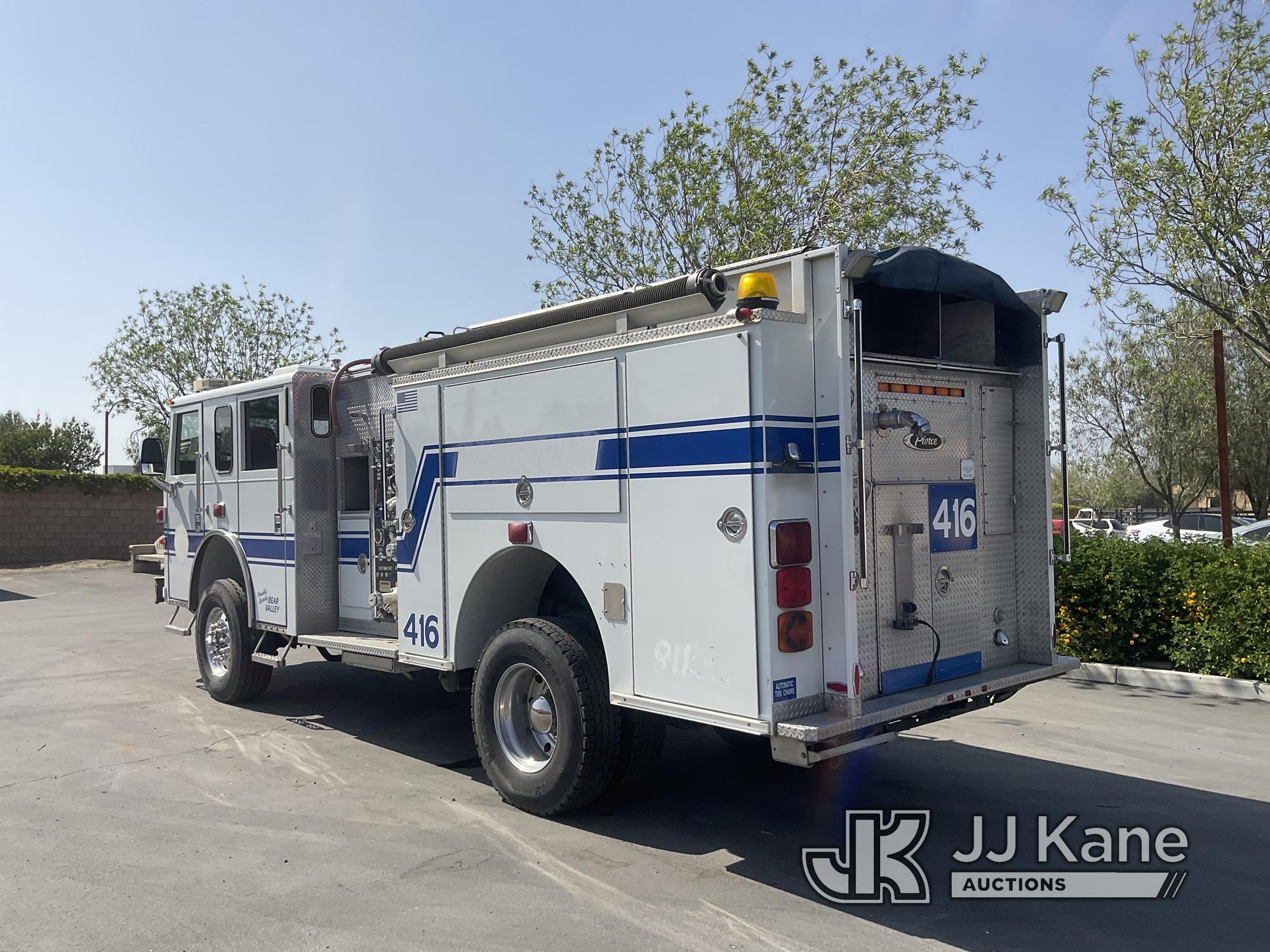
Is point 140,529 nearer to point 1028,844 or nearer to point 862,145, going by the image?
point 862,145

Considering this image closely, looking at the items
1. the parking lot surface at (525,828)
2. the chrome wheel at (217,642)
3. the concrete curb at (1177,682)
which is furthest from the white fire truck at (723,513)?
the concrete curb at (1177,682)

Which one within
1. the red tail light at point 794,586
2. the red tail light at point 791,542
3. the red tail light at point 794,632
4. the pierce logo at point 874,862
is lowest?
the pierce logo at point 874,862

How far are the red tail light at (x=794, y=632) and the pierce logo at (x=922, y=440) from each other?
1.19 meters

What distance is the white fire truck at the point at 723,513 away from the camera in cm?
457

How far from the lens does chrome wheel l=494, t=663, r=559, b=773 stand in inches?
226

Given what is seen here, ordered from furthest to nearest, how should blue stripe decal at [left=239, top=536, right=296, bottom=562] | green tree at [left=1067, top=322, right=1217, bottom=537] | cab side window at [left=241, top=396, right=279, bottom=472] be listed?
green tree at [left=1067, top=322, right=1217, bottom=537] → cab side window at [left=241, top=396, right=279, bottom=472] → blue stripe decal at [left=239, top=536, right=296, bottom=562]

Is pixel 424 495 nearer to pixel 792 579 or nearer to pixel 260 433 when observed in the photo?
pixel 260 433

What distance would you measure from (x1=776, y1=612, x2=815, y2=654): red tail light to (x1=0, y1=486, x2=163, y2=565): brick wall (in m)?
25.7

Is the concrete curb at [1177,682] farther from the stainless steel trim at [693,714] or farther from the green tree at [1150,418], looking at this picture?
the green tree at [1150,418]

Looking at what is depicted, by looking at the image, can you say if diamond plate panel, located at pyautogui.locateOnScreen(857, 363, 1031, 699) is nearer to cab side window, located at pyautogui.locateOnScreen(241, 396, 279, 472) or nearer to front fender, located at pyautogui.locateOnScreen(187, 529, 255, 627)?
cab side window, located at pyautogui.locateOnScreen(241, 396, 279, 472)

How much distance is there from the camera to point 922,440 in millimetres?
5238

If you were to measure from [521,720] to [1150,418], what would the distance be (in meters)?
24.4

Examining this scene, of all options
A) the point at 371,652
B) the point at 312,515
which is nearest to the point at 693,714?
the point at 371,652

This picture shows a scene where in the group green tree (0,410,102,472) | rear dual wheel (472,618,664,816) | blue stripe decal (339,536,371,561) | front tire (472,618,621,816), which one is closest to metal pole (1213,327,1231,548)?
rear dual wheel (472,618,664,816)
